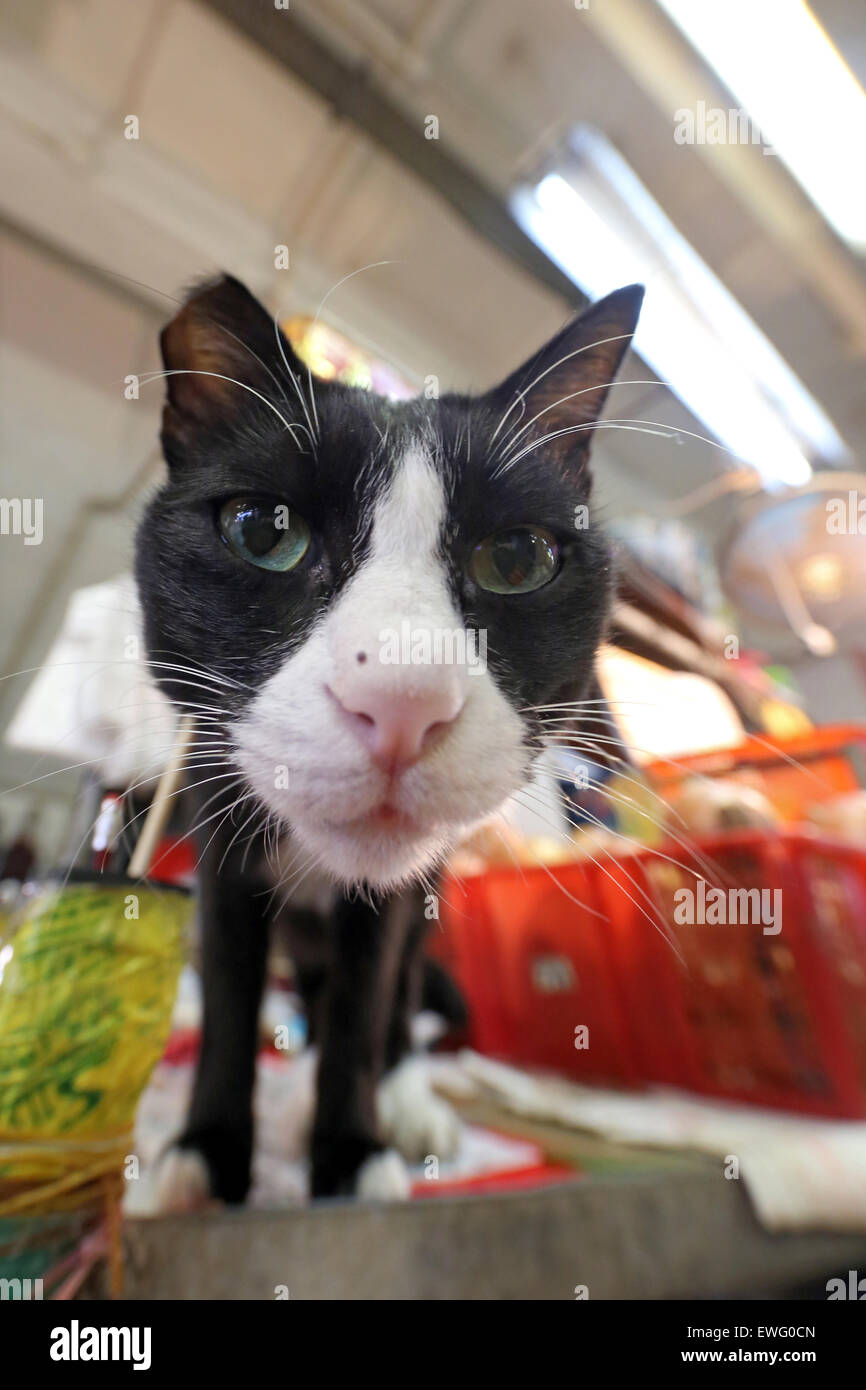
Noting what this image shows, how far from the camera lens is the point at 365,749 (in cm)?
28

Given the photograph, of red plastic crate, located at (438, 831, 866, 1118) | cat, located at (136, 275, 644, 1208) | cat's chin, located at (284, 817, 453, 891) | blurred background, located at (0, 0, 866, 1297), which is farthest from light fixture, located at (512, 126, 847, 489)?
red plastic crate, located at (438, 831, 866, 1118)

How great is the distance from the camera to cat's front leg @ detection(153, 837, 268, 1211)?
1.52ft

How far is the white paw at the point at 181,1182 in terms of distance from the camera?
1.45 ft

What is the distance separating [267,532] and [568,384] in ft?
0.71

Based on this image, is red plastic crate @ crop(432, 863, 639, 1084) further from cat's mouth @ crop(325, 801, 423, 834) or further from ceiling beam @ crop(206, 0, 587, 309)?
ceiling beam @ crop(206, 0, 587, 309)

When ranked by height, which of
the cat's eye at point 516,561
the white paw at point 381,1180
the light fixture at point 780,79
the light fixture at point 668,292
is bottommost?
the white paw at point 381,1180

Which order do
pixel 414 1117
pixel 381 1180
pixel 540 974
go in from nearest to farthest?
pixel 381 1180 → pixel 414 1117 → pixel 540 974

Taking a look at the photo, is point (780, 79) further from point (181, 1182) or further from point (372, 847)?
point (181, 1182)

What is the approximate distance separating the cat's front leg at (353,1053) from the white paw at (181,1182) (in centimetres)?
9

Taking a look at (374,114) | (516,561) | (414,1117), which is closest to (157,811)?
(516,561)

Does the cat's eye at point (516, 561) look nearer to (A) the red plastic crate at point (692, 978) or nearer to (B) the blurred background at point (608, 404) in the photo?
(B) the blurred background at point (608, 404)

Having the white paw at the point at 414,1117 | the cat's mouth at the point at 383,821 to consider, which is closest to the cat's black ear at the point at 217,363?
the cat's mouth at the point at 383,821
